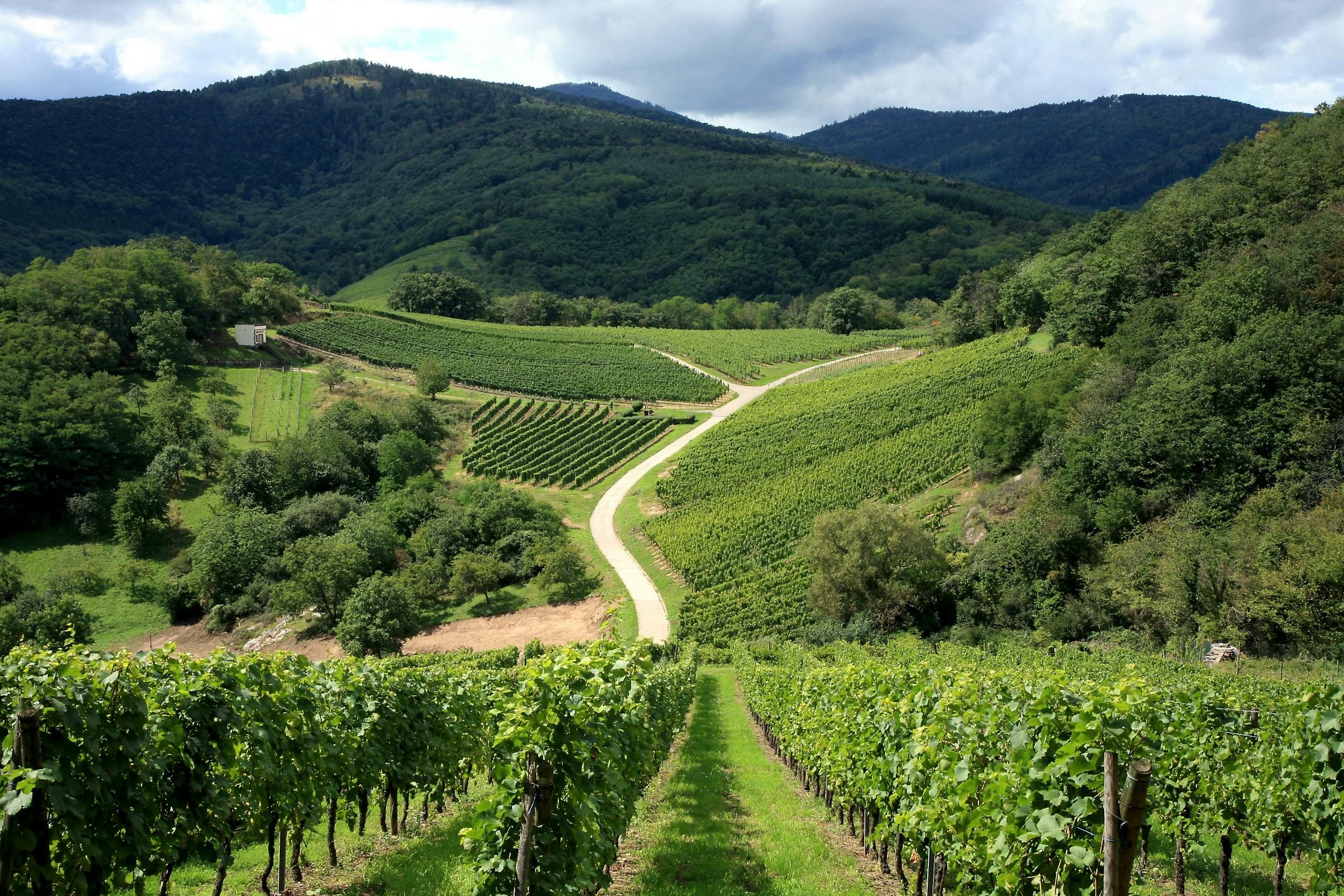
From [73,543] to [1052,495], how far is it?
57.1 meters

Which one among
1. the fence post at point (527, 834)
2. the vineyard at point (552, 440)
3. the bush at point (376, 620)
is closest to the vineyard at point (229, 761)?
the fence post at point (527, 834)

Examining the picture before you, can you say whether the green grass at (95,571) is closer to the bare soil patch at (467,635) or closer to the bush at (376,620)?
the bare soil patch at (467,635)

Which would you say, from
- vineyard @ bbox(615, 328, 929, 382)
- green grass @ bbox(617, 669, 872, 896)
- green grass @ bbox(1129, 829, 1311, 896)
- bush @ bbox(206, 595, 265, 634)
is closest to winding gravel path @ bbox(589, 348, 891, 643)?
vineyard @ bbox(615, 328, 929, 382)

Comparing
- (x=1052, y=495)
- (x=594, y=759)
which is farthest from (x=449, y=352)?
(x=594, y=759)

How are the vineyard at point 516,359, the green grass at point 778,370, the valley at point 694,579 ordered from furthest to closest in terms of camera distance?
the green grass at point 778,370
the vineyard at point 516,359
the valley at point 694,579

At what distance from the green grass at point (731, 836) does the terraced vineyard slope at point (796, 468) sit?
19146mm

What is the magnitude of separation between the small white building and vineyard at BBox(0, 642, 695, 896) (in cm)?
7536

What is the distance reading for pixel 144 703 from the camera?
607 centimetres

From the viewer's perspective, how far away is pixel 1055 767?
234 inches

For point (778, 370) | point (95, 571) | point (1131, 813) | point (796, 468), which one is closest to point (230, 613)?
point (95, 571)

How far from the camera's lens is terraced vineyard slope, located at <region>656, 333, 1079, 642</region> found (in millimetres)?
38188

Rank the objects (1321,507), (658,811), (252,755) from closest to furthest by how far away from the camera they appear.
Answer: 1. (252,755)
2. (658,811)
3. (1321,507)

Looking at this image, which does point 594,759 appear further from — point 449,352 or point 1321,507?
point 449,352

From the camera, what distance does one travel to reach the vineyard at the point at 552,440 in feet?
188
